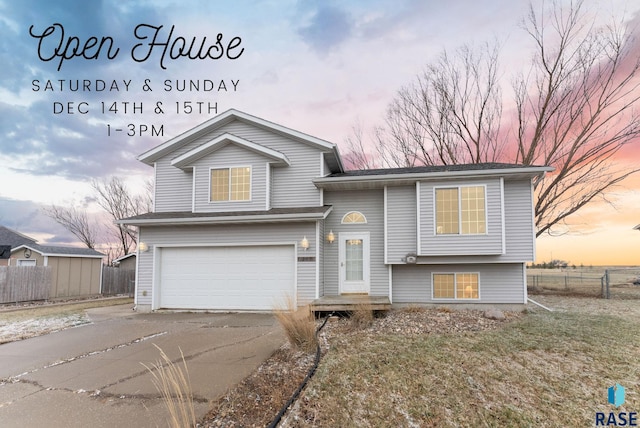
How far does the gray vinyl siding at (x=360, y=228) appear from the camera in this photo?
1066cm

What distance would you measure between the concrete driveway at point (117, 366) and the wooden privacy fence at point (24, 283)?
9142 mm

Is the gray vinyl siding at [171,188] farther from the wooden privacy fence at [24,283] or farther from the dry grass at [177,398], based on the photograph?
the wooden privacy fence at [24,283]

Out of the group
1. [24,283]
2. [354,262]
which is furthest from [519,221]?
[24,283]

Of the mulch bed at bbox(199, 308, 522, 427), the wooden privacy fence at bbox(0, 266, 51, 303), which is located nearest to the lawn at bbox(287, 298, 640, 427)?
the mulch bed at bbox(199, 308, 522, 427)

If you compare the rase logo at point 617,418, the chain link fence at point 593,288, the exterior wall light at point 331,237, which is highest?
the exterior wall light at point 331,237

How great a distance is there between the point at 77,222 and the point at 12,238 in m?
5.60

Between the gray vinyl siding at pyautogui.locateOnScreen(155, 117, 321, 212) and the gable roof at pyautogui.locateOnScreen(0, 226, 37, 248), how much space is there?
18.0m

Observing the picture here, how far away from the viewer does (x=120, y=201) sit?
28.7 m

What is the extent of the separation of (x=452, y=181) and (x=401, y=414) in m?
7.46

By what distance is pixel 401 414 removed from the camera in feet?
12.4

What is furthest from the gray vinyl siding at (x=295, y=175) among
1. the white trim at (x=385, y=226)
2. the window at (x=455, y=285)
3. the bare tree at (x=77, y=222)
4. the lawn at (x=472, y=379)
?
the bare tree at (x=77, y=222)

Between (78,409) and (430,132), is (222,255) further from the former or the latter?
(430,132)

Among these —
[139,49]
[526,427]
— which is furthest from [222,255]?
[526,427]

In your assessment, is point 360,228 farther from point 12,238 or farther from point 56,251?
point 12,238
